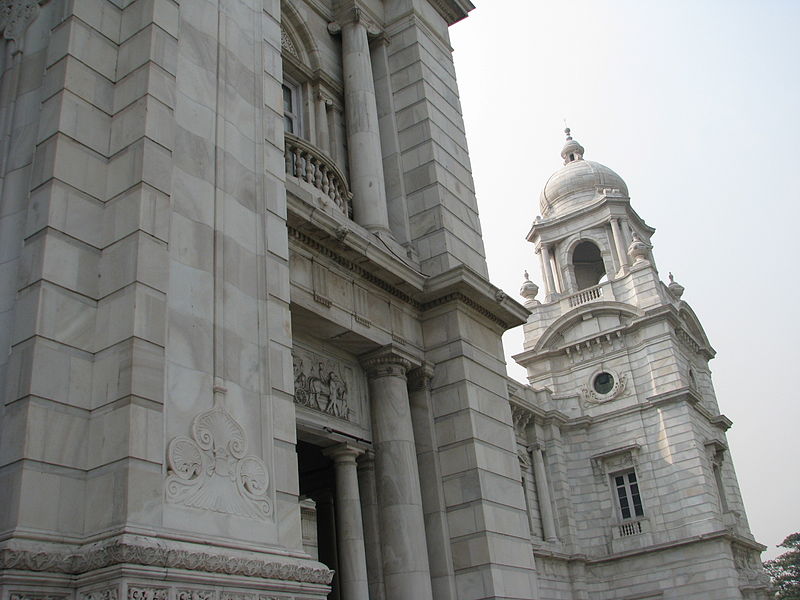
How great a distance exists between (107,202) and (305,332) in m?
5.65

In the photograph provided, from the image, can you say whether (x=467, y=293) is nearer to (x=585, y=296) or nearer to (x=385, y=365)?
(x=385, y=365)

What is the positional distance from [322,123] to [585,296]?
3548cm

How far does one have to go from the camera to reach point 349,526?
1367 centimetres

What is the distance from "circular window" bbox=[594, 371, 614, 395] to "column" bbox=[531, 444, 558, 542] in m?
5.78

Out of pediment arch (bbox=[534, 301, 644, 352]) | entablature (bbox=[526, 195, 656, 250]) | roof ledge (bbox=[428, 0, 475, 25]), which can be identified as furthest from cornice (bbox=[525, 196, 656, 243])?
roof ledge (bbox=[428, 0, 475, 25])

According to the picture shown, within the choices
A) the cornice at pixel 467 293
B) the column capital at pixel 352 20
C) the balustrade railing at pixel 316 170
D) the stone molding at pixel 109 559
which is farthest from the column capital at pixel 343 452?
the column capital at pixel 352 20

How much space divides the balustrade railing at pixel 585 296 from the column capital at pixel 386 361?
36651 mm

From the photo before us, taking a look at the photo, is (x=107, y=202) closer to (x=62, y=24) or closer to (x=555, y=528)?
(x=62, y=24)

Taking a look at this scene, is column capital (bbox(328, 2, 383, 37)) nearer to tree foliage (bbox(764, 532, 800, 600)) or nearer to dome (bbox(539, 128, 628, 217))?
dome (bbox(539, 128, 628, 217))

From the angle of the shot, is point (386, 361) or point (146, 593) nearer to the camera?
point (146, 593)

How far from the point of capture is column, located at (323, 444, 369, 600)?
13.2m

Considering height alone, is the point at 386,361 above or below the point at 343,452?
above

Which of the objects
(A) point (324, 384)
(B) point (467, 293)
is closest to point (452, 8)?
(B) point (467, 293)

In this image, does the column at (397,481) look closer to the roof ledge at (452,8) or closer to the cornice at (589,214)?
the roof ledge at (452,8)
